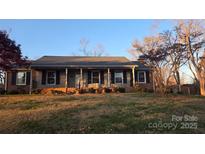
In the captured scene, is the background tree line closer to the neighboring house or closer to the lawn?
the neighboring house

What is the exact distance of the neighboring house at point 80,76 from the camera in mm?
17062

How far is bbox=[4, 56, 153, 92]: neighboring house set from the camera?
17.1 metres

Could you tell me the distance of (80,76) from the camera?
59.0ft

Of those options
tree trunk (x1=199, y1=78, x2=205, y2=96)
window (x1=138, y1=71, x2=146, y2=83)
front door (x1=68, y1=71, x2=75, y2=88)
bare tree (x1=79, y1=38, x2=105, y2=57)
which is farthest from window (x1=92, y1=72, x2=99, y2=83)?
bare tree (x1=79, y1=38, x2=105, y2=57)

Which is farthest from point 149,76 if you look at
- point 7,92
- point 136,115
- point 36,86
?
point 7,92

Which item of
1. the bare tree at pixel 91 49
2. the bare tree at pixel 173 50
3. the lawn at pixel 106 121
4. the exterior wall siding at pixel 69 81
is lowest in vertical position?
the lawn at pixel 106 121

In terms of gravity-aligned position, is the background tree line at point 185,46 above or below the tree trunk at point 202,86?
above

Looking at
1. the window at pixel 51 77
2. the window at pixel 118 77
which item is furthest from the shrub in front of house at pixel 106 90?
the window at pixel 51 77

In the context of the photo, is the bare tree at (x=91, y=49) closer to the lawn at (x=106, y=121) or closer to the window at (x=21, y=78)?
the window at (x=21, y=78)

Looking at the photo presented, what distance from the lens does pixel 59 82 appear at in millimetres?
17672

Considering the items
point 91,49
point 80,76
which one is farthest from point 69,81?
point 91,49

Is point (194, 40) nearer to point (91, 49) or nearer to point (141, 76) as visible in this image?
point (141, 76)

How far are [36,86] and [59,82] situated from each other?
212cm
